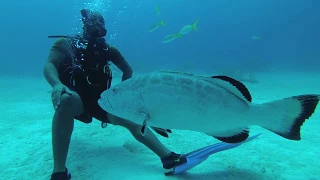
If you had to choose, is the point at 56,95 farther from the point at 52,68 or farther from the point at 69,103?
the point at 52,68

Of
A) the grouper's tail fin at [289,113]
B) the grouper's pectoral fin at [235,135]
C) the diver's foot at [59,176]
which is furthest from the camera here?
the diver's foot at [59,176]

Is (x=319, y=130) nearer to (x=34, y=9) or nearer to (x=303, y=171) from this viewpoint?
(x=303, y=171)

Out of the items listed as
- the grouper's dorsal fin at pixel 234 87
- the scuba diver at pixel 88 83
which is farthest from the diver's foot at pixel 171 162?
the grouper's dorsal fin at pixel 234 87

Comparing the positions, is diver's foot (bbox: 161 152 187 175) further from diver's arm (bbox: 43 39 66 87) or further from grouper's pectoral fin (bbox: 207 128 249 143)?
diver's arm (bbox: 43 39 66 87)

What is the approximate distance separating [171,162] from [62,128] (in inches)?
52.5

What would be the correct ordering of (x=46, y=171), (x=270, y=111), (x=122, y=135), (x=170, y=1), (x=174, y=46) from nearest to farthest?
(x=270, y=111) < (x=46, y=171) < (x=122, y=135) < (x=170, y=1) < (x=174, y=46)

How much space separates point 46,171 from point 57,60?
147cm

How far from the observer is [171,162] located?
2.60 meters

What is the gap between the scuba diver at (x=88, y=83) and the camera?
253cm

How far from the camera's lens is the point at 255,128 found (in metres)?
4.73

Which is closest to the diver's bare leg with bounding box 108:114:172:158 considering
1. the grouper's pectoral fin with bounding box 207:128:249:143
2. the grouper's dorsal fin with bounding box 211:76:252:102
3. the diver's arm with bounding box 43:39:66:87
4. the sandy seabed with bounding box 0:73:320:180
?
the sandy seabed with bounding box 0:73:320:180

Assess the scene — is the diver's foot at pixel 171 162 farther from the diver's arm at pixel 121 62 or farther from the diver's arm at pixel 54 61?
the diver's arm at pixel 54 61

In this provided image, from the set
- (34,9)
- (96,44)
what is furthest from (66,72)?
(34,9)

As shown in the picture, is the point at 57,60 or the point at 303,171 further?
the point at 57,60
